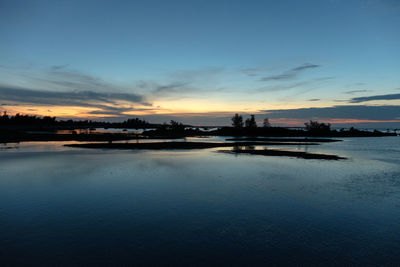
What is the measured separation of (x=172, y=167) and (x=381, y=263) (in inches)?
868

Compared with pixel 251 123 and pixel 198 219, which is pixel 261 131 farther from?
pixel 198 219

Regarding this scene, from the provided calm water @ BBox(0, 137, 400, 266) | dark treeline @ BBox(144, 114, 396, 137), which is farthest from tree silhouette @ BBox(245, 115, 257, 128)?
calm water @ BBox(0, 137, 400, 266)

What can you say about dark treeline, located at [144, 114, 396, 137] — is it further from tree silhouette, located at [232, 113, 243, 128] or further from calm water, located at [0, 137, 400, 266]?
calm water, located at [0, 137, 400, 266]

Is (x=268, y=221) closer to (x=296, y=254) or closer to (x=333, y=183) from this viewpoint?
(x=296, y=254)

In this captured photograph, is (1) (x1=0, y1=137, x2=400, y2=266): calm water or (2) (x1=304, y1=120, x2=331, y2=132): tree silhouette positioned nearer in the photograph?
(1) (x1=0, y1=137, x2=400, y2=266): calm water

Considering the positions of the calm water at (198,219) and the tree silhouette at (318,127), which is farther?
the tree silhouette at (318,127)

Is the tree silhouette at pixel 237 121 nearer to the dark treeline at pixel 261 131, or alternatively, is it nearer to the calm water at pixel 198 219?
the dark treeline at pixel 261 131

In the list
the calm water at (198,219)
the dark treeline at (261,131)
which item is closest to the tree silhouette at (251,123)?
the dark treeline at (261,131)

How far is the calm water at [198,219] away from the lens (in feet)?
31.1

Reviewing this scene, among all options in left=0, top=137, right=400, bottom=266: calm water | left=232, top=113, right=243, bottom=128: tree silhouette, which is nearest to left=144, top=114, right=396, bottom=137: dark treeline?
left=232, top=113, right=243, bottom=128: tree silhouette

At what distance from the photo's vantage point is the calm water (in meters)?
9.47

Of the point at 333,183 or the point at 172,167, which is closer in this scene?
the point at 333,183

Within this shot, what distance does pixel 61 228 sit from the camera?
1179 cm

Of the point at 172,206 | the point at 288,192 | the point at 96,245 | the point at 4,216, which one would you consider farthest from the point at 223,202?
the point at 4,216
